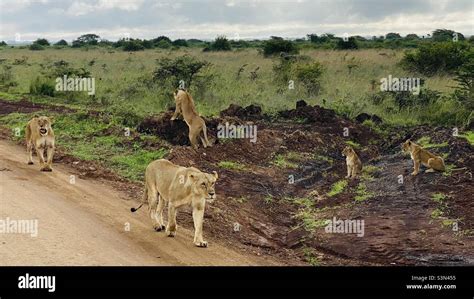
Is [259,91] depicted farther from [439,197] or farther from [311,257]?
[311,257]

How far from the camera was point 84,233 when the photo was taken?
8930 millimetres

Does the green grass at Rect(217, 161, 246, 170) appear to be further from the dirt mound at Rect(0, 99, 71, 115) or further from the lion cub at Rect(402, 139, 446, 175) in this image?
the dirt mound at Rect(0, 99, 71, 115)

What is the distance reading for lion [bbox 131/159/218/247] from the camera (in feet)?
28.9

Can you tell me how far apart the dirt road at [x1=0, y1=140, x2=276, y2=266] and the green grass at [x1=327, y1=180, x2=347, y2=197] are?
439cm

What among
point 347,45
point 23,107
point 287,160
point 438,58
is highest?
point 347,45

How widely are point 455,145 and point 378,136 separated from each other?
4.51m

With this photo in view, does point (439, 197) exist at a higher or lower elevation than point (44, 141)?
lower

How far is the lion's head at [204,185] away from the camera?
341 inches

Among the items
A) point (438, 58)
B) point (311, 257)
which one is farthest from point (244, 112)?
point (438, 58)

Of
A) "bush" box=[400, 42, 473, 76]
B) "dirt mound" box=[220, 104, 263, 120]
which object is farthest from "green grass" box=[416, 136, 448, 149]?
"bush" box=[400, 42, 473, 76]

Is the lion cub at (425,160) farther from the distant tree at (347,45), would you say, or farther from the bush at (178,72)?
the distant tree at (347,45)

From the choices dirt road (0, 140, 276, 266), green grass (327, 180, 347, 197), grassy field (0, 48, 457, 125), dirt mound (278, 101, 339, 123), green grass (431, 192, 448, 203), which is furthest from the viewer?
grassy field (0, 48, 457, 125)

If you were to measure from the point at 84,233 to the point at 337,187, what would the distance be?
6.52 m
